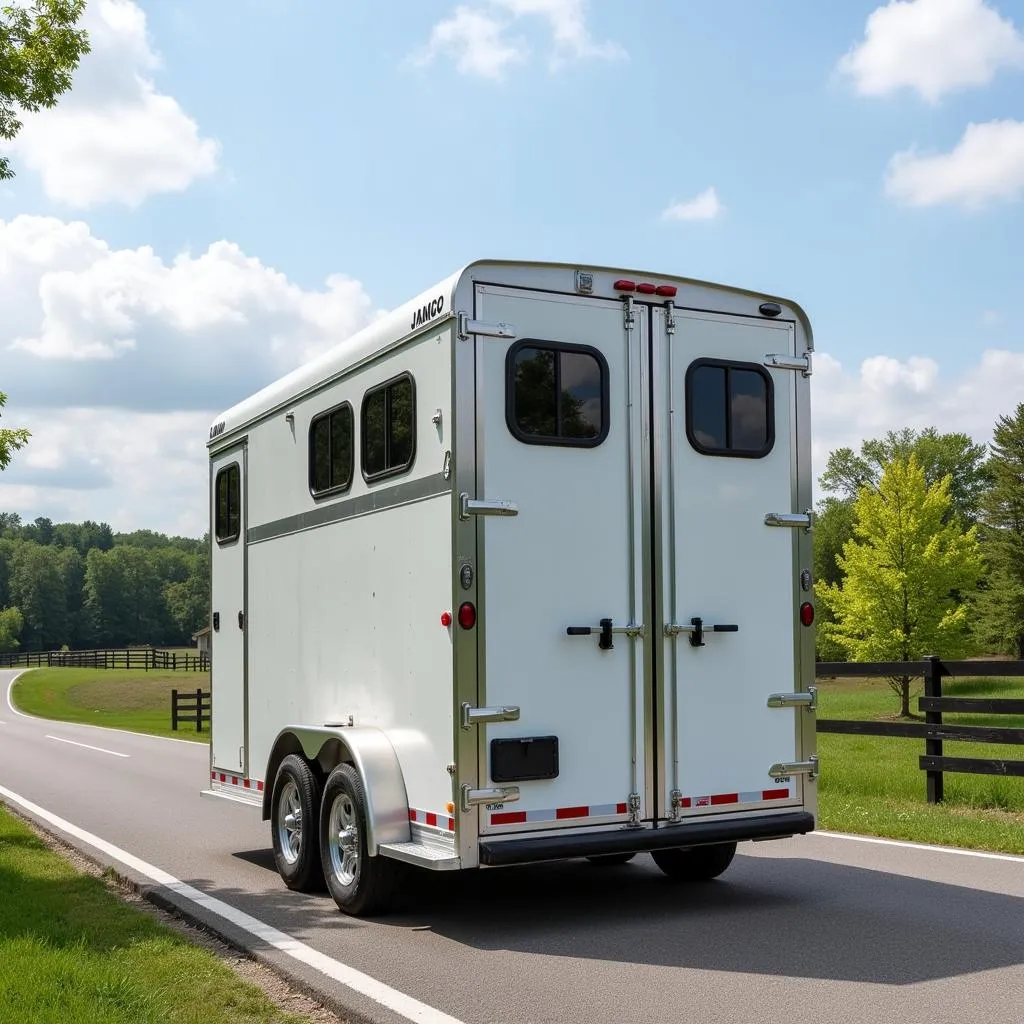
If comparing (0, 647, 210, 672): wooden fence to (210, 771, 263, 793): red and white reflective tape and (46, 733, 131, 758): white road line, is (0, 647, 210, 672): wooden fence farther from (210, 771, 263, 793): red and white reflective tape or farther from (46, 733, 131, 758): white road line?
(210, 771, 263, 793): red and white reflective tape

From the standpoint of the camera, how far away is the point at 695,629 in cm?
792

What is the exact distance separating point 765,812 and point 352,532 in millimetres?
3179

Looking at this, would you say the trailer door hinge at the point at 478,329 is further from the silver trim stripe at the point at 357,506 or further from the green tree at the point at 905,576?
the green tree at the point at 905,576

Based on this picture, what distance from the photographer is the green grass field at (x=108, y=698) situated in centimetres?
3688

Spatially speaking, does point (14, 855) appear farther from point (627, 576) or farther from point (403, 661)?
point (627, 576)

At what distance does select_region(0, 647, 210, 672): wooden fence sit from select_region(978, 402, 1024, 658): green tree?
43.0 metres

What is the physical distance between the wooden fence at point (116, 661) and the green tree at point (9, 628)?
825 inches

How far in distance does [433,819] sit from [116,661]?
87.8m

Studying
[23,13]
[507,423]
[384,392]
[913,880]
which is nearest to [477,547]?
[507,423]

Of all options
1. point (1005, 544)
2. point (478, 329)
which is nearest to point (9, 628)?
point (1005, 544)

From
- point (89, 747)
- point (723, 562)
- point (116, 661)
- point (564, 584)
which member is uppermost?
point (723, 562)

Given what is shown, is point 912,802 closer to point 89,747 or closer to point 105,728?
point 89,747

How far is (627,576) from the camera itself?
7793 mm

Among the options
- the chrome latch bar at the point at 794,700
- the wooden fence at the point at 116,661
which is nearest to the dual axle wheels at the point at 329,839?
the chrome latch bar at the point at 794,700
